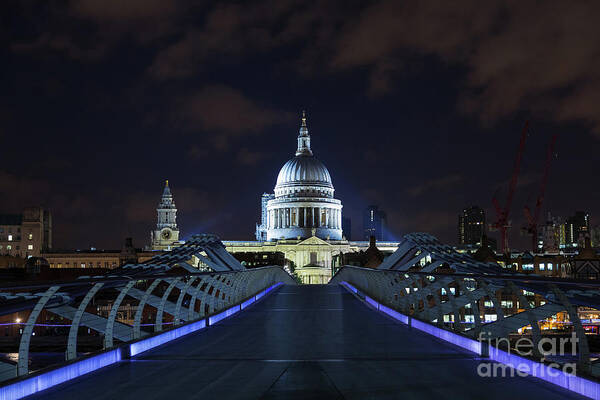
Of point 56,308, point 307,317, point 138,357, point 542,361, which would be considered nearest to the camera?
point 542,361

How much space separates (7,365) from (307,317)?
39.4 ft

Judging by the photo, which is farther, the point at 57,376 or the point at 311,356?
the point at 311,356

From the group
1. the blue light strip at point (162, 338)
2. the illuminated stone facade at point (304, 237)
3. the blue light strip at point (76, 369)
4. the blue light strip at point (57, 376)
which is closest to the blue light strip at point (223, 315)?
the blue light strip at point (162, 338)

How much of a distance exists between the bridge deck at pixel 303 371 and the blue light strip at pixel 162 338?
8.6 inches

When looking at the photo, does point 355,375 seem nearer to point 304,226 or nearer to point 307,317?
point 307,317

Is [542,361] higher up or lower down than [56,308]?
lower down

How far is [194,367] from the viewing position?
1106 cm

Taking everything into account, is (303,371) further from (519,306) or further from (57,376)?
(519,306)

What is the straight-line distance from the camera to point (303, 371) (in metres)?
10.6

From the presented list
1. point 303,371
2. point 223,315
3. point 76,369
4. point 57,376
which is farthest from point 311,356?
point 223,315

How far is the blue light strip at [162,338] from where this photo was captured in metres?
12.3

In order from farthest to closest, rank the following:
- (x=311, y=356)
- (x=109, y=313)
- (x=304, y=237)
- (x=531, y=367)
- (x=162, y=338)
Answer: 1. (x=304, y=237)
2. (x=162, y=338)
3. (x=109, y=313)
4. (x=311, y=356)
5. (x=531, y=367)

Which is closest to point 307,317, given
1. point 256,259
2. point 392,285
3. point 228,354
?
point 392,285

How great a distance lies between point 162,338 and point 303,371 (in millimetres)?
4219
